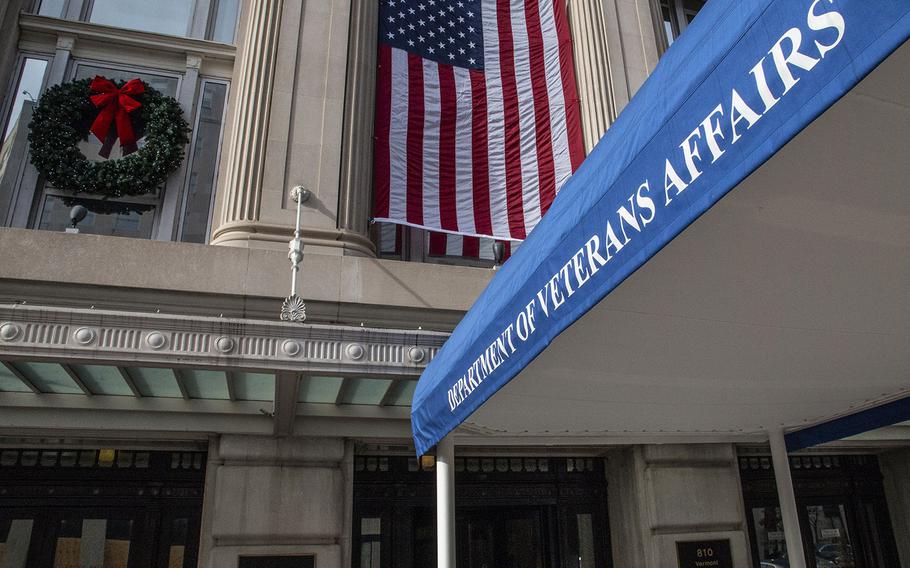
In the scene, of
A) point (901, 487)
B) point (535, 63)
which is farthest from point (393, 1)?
point (901, 487)

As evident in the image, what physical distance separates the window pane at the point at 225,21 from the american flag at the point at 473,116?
104 inches

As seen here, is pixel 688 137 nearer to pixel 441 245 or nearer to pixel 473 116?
Answer: pixel 441 245

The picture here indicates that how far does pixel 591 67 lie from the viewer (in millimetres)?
11766

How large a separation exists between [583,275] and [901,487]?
452 inches

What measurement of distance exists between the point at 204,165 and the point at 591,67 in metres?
6.66

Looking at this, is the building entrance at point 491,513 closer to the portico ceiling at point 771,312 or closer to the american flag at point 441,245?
the american flag at point 441,245

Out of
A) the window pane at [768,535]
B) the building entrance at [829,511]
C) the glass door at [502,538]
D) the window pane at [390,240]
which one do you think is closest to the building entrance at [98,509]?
the glass door at [502,538]

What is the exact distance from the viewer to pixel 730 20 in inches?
86.4

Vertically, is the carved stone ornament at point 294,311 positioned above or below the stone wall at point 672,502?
above

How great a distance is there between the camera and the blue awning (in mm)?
1741

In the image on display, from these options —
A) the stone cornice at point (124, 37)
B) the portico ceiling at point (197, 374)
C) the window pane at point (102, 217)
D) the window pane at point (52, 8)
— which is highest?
the window pane at point (52, 8)

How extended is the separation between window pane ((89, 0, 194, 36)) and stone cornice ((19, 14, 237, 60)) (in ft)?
1.10

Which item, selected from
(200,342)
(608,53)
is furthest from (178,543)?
(608,53)

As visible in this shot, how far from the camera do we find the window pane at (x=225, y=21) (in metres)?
11.5
